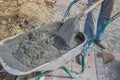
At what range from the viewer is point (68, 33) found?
336cm

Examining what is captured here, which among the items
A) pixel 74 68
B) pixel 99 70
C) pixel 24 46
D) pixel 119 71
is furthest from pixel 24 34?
pixel 119 71

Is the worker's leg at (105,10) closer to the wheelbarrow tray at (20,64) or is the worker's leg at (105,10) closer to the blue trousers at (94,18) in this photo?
the blue trousers at (94,18)

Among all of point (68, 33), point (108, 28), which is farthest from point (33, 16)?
point (68, 33)

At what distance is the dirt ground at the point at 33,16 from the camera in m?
4.89

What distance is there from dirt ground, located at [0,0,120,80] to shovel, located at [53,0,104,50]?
4.48ft

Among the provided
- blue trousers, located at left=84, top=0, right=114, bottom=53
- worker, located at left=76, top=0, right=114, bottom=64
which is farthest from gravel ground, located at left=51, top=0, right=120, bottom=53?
blue trousers, located at left=84, top=0, right=114, bottom=53

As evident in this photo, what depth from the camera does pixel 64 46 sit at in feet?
11.1

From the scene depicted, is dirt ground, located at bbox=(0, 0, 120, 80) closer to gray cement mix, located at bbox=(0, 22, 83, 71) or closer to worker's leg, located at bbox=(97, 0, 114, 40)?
worker's leg, located at bbox=(97, 0, 114, 40)

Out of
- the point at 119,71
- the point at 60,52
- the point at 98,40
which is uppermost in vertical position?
the point at 60,52

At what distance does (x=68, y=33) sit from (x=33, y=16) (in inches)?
86.7

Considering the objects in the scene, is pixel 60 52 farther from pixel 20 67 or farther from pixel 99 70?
pixel 99 70

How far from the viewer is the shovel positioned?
130 inches

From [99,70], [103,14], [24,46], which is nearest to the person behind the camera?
[24,46]

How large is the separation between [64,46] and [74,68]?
33.9 inches
